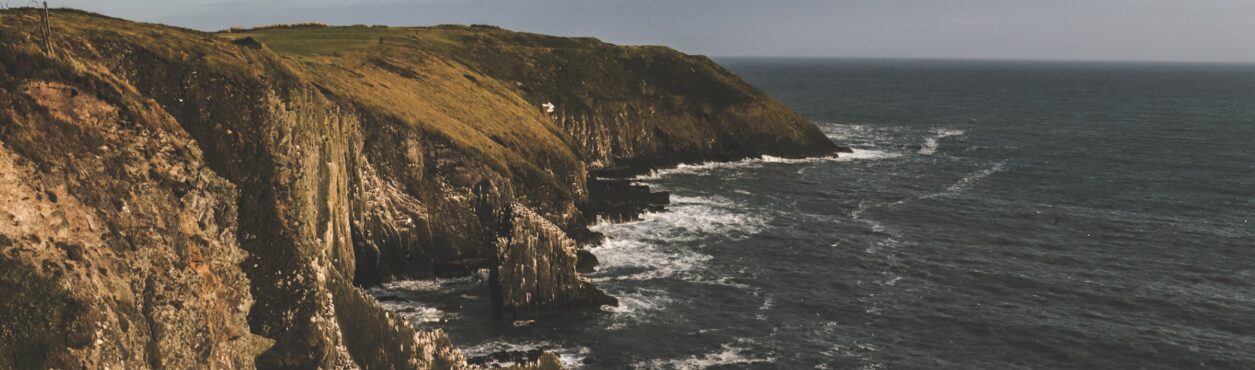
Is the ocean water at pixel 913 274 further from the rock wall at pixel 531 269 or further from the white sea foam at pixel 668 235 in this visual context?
the rock wall at pixel 531 269

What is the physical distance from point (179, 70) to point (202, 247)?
38.5 feet

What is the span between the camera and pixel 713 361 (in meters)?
43.9

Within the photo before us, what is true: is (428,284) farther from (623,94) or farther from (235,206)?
(623,94)

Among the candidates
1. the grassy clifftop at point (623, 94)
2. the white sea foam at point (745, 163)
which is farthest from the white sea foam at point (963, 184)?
the grassy clifftop at point (623, 94)

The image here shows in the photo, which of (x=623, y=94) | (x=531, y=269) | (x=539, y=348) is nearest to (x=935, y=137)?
(x=623, y=94)

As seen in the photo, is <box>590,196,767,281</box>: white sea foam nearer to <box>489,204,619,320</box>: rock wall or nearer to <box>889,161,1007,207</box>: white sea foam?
<box>489,204,619,320</box>: rock wall

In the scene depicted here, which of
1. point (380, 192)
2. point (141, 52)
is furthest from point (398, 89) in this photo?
point (141, 52)

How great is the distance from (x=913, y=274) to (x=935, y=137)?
85.5 metres

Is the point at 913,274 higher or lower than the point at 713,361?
higher

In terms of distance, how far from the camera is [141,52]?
3800 centimetres

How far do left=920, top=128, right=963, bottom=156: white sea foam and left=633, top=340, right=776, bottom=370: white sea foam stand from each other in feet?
266

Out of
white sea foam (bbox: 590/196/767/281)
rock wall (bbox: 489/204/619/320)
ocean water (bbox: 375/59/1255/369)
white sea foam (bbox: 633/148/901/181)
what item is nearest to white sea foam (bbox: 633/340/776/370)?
ocean water (bbox: 375/59/1255/369)

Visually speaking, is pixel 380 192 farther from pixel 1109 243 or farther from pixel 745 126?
pixel 745 126

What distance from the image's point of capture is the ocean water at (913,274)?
46.2 meters
